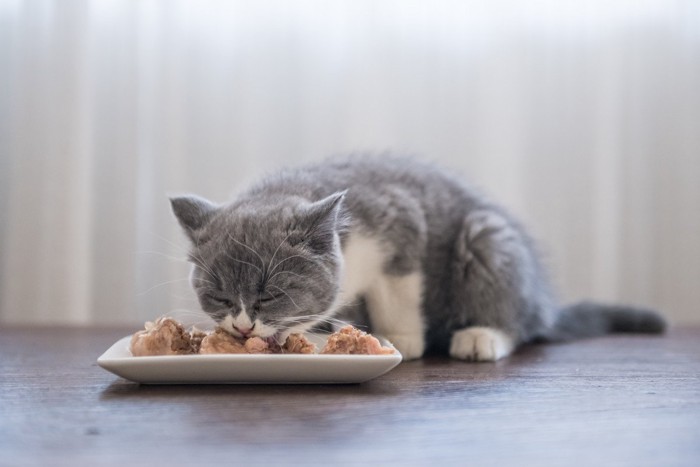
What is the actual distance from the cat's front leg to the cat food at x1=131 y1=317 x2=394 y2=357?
44 cm

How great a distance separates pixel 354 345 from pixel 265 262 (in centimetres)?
26

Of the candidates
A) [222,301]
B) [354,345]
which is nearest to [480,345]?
[354,345]

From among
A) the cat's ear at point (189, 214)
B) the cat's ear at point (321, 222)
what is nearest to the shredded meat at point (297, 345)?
the cat's ear at point (321, 222)

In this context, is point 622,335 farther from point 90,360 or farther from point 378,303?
point 90,360

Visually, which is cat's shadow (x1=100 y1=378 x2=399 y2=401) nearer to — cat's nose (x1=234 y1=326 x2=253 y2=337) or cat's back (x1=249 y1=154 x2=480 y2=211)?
cat's nose (x1=234 y1=326 x2=253 y2=337)

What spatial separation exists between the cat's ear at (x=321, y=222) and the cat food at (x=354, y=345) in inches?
10.1

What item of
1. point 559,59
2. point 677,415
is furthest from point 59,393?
point 559,59

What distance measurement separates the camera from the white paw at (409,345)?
1.63m

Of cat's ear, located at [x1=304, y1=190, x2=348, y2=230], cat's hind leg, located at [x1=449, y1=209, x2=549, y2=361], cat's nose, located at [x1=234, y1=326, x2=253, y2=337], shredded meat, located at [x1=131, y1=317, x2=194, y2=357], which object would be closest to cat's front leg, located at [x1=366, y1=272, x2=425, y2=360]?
cat's hind leg, located at [x1=449, y1=209, x2=549, y2=361]

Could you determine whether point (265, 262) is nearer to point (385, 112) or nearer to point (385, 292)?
point (385, 292)

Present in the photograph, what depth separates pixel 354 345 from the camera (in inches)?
49.7

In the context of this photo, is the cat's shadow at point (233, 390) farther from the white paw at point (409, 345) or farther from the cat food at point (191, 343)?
the white paw at point (409, 345)

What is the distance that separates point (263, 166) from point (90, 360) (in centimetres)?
122

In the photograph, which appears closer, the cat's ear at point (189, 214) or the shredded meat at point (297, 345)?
the shredded meat at point (297, 345)
